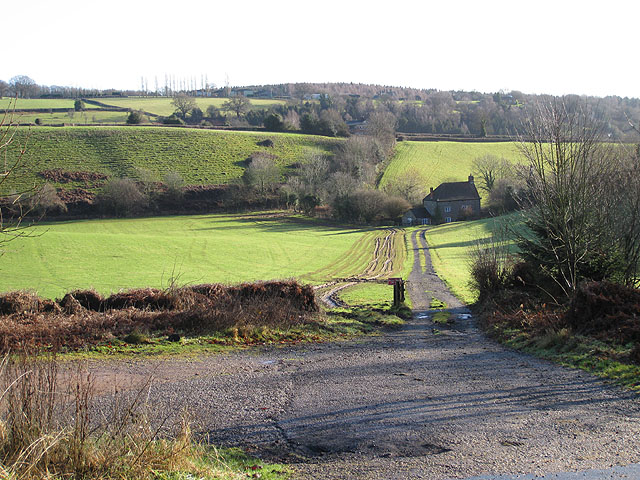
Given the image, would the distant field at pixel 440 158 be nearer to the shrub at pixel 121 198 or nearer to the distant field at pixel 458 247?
the distant field at pixel 458 247

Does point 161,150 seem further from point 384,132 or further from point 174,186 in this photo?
point 384,132

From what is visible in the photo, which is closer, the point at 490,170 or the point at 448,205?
the point at 448,205

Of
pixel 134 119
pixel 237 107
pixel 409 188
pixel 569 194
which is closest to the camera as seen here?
pixel 569 194

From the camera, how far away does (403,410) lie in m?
9.12

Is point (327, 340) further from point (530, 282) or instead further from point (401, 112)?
point (401, 112)

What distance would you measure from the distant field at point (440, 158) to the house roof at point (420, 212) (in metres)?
9.38

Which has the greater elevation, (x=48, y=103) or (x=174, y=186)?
(x=48, y=103)

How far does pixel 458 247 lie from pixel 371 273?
20.7 meters

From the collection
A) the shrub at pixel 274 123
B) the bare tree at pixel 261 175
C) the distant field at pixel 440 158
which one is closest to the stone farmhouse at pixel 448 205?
the distant field at pixel 440 158

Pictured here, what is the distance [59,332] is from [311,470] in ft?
32.6

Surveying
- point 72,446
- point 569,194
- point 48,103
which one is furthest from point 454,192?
point 48,103

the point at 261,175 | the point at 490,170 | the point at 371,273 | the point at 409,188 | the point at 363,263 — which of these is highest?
the point at 490,170

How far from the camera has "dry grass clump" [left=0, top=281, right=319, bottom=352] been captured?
14201 mm

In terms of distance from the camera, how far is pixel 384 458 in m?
7.22
